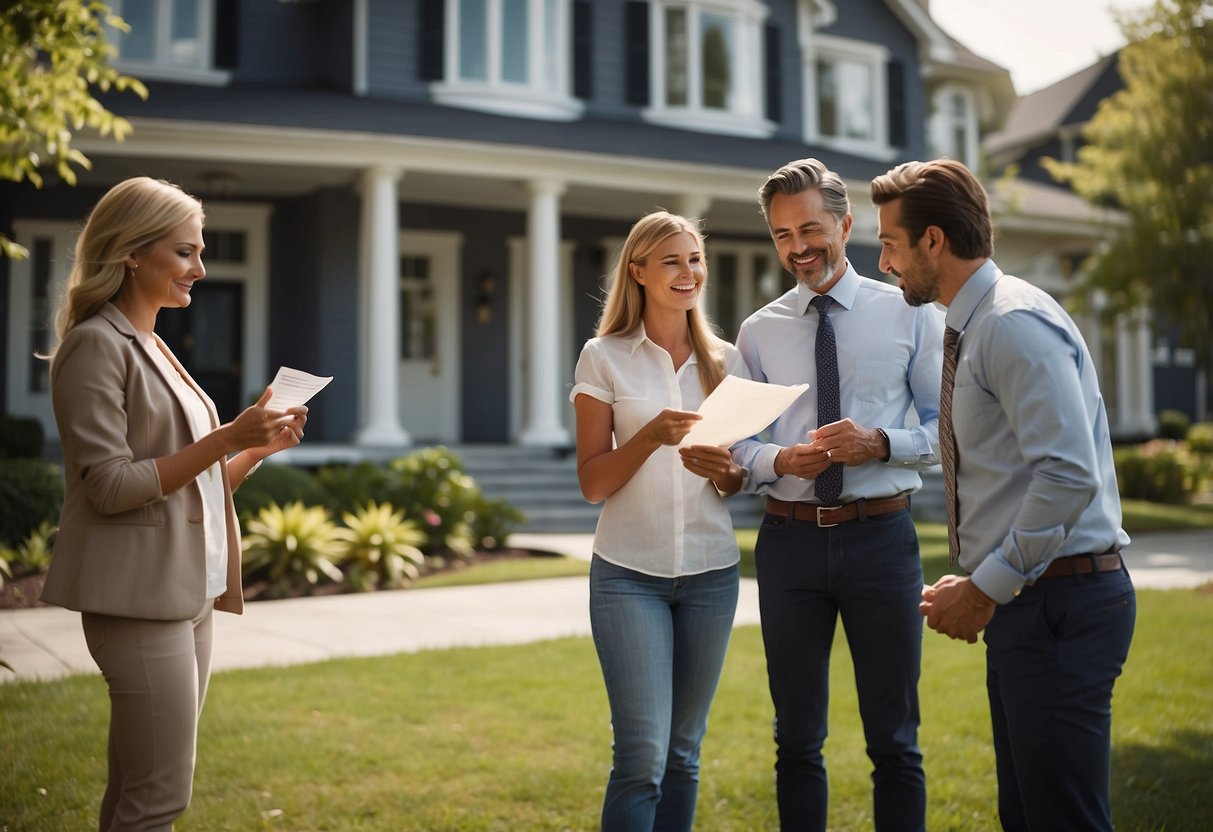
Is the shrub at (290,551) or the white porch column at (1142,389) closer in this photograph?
the shrub at (290,551)

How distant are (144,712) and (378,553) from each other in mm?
7318

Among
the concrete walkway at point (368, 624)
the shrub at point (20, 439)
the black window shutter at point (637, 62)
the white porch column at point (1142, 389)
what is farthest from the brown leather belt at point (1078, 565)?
the white porch column at point (1142, 389)

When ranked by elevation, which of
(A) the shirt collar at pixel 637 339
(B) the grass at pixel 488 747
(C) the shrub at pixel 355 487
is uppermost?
(A) the shirt collar at pixel 637 339

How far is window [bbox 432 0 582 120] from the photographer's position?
15703 millimetres

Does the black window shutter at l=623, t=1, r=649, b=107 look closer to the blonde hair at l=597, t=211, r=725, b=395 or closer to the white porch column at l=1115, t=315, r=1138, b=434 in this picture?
the white porch column at l=1115, t=315, r=1138, b=434

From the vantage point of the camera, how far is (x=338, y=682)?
20.2 feet

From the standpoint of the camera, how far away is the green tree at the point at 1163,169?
15.5 metres

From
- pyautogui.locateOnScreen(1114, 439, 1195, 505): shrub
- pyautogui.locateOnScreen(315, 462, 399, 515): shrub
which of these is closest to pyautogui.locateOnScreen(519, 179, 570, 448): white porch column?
pyautogui.locateOnScreen(315, 462, 399, 515): shrub

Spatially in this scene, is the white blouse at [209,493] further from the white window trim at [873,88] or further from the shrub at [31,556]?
the white window trim at [873,88]

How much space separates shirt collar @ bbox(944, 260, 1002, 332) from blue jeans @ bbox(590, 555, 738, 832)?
3.33 feet

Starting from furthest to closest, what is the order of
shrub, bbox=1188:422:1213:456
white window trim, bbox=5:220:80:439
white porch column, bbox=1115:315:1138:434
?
1. white porch column, bbox=1115:315:1138:434
2. shrub, bbox=1188:422:1213:456
3. white window trim, bbox=5:220:80:439

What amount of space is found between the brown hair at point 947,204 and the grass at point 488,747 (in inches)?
96.4

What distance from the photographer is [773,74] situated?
17.9 meters

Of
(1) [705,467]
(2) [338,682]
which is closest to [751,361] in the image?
(1) [705,467]
